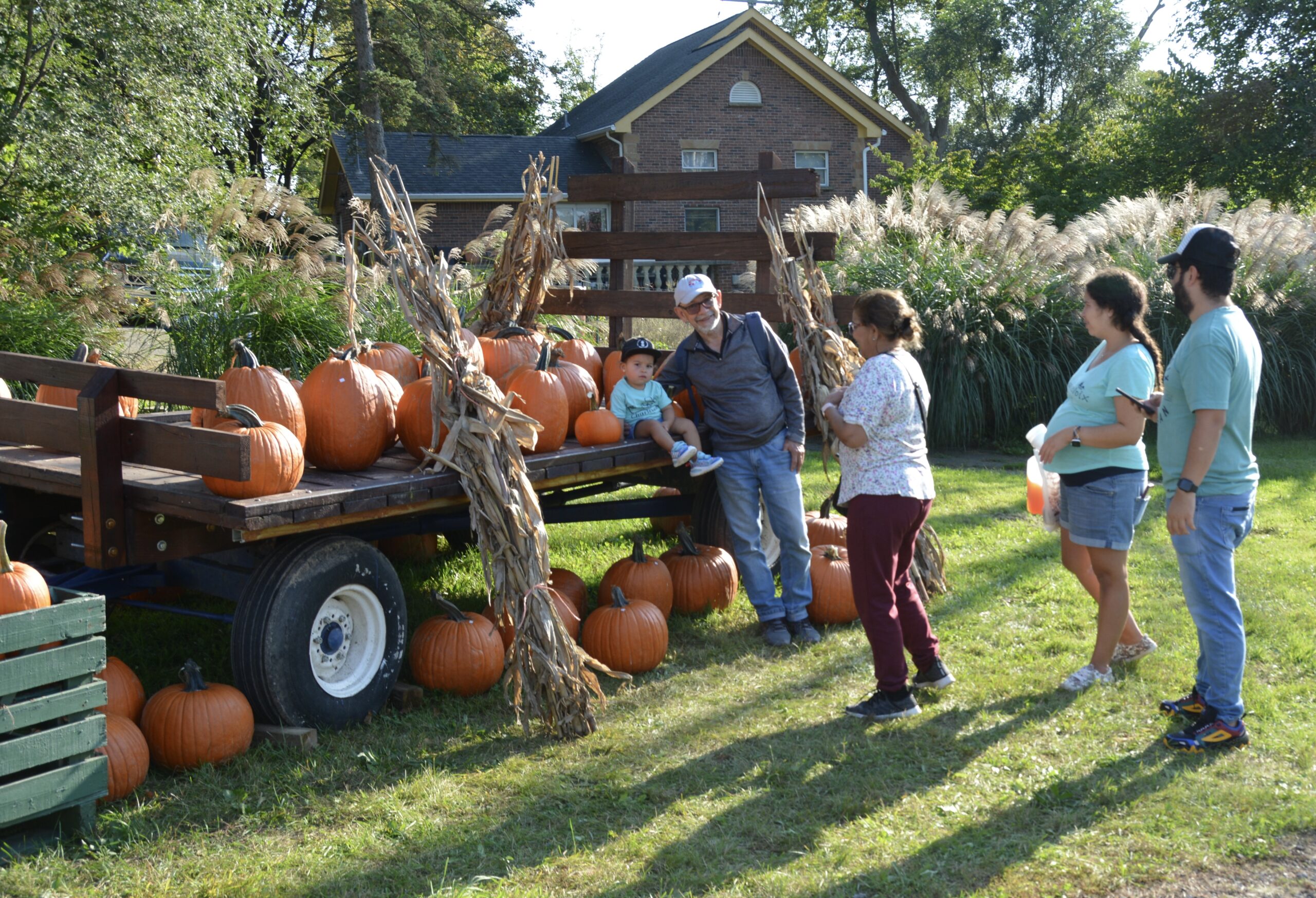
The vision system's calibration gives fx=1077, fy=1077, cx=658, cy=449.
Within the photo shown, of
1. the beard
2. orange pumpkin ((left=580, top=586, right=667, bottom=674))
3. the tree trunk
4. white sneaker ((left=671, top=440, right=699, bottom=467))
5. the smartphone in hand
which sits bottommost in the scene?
orange pumpkin ((left=580, top=586, right=667, bottom=674))

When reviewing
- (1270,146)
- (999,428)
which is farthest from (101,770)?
(1270,146)

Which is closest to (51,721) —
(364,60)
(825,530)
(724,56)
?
(825,530)

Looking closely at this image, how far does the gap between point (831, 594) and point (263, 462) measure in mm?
3168

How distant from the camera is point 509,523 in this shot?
4438 mm

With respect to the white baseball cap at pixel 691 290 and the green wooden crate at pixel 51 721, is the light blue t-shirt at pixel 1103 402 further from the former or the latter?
the green wooden crate at pixel 51 721

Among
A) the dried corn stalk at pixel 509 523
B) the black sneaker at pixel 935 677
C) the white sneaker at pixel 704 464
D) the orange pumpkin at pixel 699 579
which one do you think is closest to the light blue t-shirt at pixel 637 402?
the white sneaker at pixel 704 464

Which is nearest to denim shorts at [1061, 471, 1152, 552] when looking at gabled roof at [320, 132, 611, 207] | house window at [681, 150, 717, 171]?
gabled roof at [320, 132, 611, 207]

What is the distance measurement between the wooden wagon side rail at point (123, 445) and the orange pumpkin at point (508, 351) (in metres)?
2.05

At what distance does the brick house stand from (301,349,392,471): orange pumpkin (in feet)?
83.8

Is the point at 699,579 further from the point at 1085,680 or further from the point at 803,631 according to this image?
the point at 1085,680

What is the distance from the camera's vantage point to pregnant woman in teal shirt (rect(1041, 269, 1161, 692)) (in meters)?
4.35

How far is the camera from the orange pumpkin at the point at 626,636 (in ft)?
16.7

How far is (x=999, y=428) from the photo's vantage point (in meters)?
11.6

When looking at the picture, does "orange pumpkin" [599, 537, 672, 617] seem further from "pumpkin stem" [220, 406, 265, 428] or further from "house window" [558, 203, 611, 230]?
"house window" [558, 203, 611, 230]
